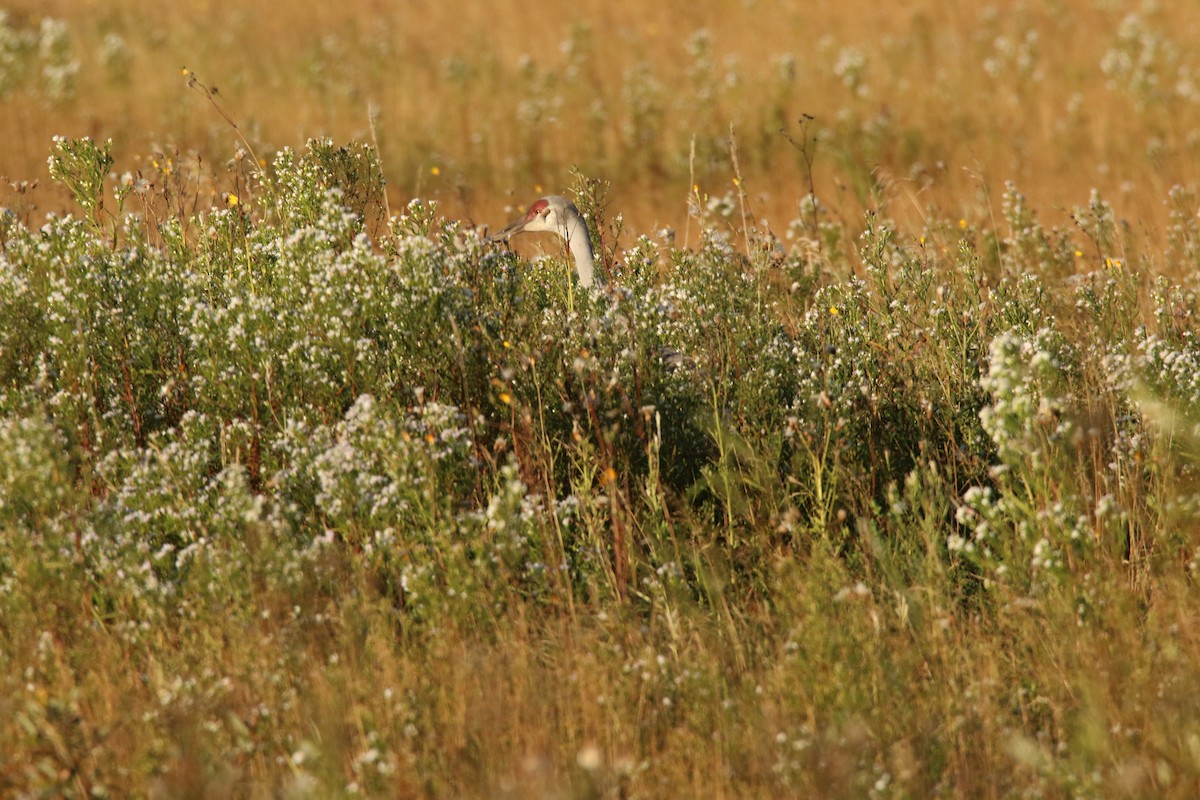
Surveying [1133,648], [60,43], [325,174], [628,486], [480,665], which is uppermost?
[60,43]

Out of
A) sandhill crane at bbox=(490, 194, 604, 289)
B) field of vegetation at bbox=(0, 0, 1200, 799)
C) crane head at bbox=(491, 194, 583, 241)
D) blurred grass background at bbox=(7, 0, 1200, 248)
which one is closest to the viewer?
field of vegetation at bbox=(0, 0, 1200, 799)

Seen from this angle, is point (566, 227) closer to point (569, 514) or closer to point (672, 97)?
point (569, 514)

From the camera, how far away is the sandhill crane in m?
6.26

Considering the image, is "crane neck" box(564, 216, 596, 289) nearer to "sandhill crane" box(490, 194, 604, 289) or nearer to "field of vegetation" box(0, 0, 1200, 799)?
"sandhill crane" box(490, 194, 604, 289)

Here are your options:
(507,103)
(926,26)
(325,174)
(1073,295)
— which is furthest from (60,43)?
(1073,295)

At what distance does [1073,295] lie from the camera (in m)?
6.90

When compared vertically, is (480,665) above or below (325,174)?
below

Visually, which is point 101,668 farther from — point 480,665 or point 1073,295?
point 1073,295

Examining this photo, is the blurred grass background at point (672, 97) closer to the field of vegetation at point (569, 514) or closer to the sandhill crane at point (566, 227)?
the sandhill crane at point (566, 227)

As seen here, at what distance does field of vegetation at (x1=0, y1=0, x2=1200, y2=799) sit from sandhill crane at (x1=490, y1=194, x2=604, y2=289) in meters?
0.15

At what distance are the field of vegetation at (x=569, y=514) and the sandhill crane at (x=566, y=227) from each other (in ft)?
0.48

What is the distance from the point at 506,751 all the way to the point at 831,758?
0.93 metres

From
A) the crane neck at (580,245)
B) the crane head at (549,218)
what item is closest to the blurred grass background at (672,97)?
the crane head at (549,218)

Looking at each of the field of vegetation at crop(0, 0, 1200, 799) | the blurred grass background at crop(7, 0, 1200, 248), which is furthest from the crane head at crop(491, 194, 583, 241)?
the blurred grass background at crop(7, 0, 1200, 248)
